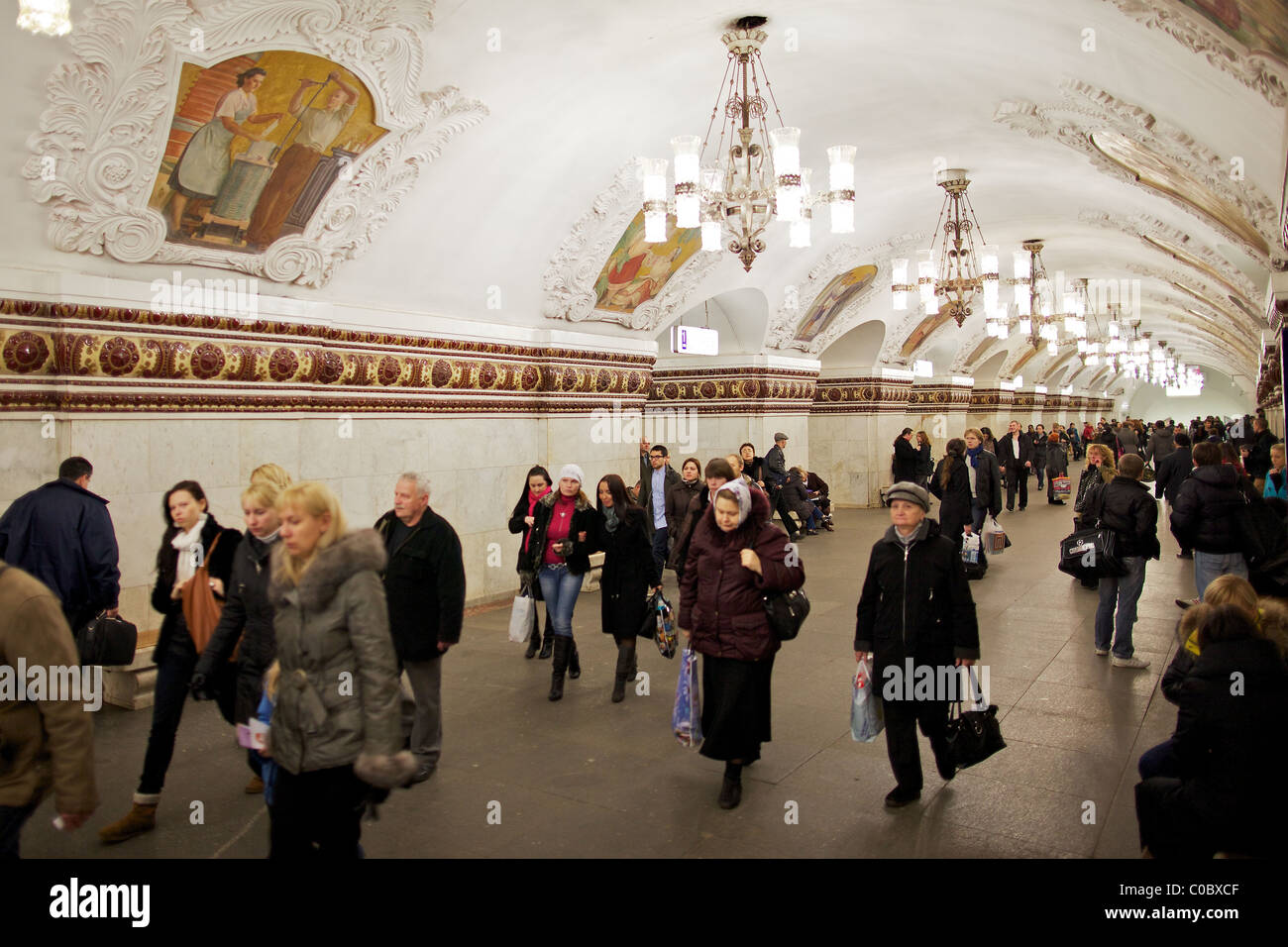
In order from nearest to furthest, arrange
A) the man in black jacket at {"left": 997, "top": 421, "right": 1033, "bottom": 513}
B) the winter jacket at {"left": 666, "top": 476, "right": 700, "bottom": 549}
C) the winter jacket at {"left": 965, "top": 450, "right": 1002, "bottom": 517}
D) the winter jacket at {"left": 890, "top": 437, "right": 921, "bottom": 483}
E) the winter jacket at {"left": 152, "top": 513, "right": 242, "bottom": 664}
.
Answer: the winter jacket at {"left": 152, "top": 513, "right": 242, "bottom": 664} → the winter jacket at {"left": 666, "top": 476, "right": 700, "bottom": 549} → the winter jacket at {"left": 965, "top": 450, "right": 1002, "bottom": 517} → the winter jacket at {"left": 890, "top": 437, "right": 921, "bottom": 483} → the man in black jacket at {"left": 997, "top": 421, "right": 1033, "bottom": 513}

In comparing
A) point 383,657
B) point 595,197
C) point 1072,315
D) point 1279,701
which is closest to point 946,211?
point 1072,315

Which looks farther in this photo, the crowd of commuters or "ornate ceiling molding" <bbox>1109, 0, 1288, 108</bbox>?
"ornate ceiling molding" <bbox>1109, 0, 1288, 108</bbox>

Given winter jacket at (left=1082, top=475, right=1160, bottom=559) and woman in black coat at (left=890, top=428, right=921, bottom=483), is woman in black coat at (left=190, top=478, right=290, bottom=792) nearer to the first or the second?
winter jacket at (left=1082, top=475, right=1160, bottom=559)

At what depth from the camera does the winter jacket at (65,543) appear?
4.42m

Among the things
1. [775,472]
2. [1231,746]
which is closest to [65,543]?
[1231,746]

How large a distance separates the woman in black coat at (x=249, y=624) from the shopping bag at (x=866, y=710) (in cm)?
246

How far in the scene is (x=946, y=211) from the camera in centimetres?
1289

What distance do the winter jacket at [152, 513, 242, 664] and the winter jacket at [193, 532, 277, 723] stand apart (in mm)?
296

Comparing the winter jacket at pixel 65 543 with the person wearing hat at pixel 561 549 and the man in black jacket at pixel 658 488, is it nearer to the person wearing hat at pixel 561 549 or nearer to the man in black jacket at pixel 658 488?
the person wearing hat at pixel 561 549

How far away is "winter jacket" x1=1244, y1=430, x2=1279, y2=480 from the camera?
1100 centimetres

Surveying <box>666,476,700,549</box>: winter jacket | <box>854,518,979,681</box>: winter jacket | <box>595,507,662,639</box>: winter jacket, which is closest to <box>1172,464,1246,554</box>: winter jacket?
<box>854,518,979,681</box>: winter jacket

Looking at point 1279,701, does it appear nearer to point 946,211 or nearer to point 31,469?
point 31,469

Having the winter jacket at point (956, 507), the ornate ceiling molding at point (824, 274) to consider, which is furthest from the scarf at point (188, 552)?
the ornate ceiling molding at point (824, 274)

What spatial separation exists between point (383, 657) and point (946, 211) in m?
12.3
